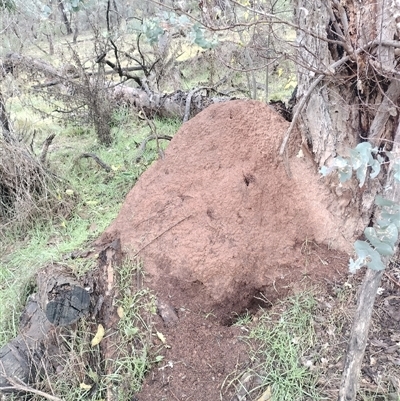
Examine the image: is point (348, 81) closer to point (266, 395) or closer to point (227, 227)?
point (227, 227)

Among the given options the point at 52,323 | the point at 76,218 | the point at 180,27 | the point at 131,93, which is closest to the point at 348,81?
the point at 180,27

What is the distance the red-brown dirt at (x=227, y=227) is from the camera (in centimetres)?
254

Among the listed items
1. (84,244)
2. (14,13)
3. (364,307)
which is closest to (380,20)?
(364,307)

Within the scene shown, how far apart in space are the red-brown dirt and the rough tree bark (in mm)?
153

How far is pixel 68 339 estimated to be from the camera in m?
2.40

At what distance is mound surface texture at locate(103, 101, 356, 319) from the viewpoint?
2559 mm

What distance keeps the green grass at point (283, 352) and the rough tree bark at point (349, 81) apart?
73cm

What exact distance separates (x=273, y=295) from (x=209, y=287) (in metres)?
0.40

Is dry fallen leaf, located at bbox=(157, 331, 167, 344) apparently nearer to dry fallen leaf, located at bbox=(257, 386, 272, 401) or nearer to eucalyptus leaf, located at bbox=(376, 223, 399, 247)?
dry fallen leaf, located at bbox=(257, 386, 272, 401)

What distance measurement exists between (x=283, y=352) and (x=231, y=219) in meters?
0.81


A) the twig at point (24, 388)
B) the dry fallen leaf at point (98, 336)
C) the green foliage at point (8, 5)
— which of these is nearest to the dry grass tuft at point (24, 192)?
the green foliage at point (8, 5)

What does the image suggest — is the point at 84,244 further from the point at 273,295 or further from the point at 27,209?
the point at 273,295

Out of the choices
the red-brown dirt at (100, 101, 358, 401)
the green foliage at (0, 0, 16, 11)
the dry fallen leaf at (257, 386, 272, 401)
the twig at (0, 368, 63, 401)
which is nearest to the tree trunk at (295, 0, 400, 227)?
the red-brown dirt at (100, 101, 358, 401)

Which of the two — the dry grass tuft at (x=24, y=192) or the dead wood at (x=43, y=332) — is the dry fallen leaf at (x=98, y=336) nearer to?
the dead wood at (x=43, y=332)
